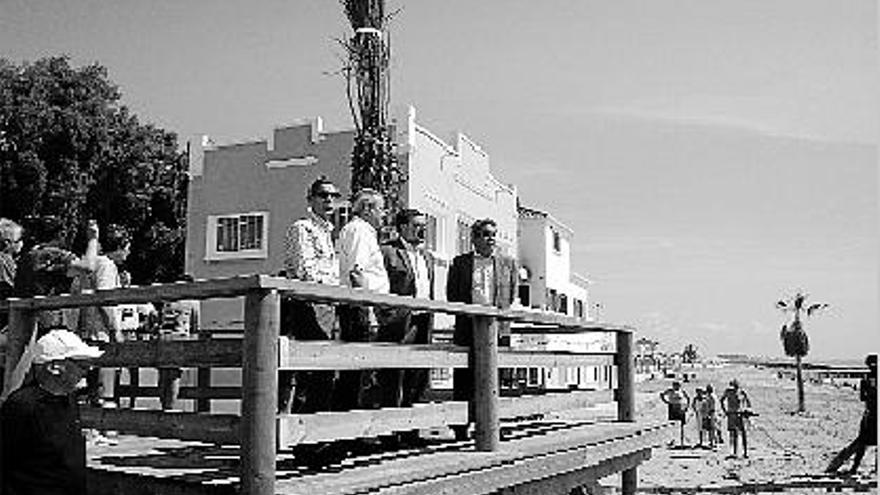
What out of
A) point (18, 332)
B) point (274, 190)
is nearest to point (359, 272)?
point (18, 332)

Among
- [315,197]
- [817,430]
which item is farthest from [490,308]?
[817,430]

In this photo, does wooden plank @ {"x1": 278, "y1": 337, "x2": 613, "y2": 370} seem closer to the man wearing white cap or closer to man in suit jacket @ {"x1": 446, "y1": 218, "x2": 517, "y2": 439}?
man in suit jacket @ {"x1": 446, "y1": 218, "x2": 517, "y2": 439}

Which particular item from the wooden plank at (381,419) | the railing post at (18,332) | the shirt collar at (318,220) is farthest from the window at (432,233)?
the railing post at (18,332)

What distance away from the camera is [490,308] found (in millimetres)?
5254

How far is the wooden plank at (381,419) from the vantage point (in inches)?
155

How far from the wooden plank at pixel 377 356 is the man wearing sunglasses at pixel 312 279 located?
0.48m

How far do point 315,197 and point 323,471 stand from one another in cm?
149

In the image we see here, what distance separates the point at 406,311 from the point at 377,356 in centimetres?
80

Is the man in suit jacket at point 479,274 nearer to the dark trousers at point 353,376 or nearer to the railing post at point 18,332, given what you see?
the dark trousers at point 353,376

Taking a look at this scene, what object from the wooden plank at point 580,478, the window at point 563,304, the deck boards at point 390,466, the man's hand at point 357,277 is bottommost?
the wooden plank at point 580,478

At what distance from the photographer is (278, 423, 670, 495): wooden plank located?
13.4 feet

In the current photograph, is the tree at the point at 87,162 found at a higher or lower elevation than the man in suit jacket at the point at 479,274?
higher

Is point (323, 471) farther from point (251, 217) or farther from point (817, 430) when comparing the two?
point (817, 430)

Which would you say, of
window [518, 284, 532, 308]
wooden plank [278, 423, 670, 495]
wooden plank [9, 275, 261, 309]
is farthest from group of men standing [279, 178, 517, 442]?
window [518, 284, 532, 308]
